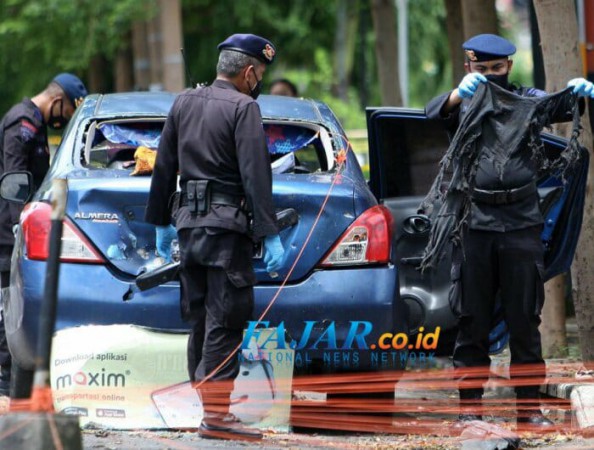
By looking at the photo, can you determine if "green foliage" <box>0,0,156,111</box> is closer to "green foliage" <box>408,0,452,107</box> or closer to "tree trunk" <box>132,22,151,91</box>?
"tree trunk" <box>132,22,151,91</box>

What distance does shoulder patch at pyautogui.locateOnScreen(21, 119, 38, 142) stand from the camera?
785 cm

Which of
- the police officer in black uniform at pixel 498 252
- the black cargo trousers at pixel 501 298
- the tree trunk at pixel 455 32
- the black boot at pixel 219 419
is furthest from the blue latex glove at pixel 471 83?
the tree trunk at pixel 455 32

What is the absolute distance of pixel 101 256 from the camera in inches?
250

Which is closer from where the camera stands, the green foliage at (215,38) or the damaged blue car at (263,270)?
the damaged blue car at (263,270)

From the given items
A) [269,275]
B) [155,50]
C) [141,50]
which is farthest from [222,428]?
[141,50]

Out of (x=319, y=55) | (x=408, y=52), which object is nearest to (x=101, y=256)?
(x=319, y=55)

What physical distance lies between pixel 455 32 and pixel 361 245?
844 cm

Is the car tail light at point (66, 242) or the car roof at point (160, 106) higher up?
the car roof at point (160, 106)

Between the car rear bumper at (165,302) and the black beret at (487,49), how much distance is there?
115cm

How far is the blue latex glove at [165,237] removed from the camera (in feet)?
20.7

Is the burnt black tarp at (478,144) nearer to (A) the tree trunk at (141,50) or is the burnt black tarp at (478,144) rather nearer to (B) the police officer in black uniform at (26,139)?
(B) the police officer in black uniform at (26,139)

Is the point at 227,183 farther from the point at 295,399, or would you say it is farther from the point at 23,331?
the point at 295,399

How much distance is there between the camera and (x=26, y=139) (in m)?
7.86

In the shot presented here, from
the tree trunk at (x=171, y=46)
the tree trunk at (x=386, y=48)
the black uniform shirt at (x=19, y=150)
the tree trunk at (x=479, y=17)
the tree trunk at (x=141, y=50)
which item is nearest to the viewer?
the black uniform shirt at (x=19, y=150)
